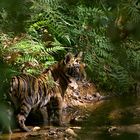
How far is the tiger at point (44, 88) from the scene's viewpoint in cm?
557

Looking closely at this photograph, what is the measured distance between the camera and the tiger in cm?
557

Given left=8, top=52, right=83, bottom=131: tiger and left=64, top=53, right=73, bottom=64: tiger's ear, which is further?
left=8, top=52, right=83, bottom=131: tiger

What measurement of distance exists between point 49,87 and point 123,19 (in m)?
5.12

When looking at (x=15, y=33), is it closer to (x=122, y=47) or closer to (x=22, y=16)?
(x=22, y=16)

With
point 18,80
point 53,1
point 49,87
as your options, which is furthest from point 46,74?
point 53,1

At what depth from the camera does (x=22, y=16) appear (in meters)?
0.88

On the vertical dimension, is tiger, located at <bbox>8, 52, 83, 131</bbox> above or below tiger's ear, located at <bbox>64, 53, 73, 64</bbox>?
below

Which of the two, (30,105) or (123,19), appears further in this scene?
(30,105)

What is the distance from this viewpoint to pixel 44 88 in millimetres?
5852

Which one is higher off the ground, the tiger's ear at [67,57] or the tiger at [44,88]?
the tiger's ear at [67,57]

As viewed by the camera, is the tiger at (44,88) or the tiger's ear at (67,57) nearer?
the tiger's ear at (67,57)

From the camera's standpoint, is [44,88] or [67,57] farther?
[44,88]

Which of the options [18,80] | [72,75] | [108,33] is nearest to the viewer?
[108,33]

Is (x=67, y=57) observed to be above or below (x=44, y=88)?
above
